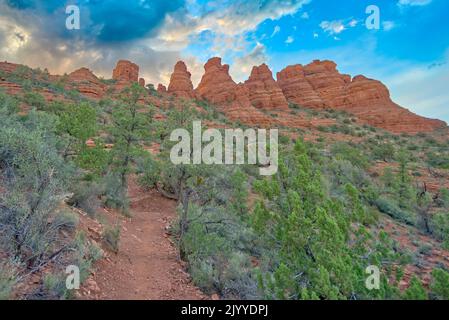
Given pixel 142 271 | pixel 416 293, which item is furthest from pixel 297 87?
pixel 416 293

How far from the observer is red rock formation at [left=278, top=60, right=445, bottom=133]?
169 ft

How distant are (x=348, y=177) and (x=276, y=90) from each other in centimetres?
4188

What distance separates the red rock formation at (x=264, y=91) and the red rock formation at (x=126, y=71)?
68.0ft

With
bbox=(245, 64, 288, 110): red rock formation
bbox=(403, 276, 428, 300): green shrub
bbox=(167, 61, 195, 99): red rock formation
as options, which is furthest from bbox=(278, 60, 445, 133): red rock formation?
bbox=(403, 276, 428, 300): green shrub

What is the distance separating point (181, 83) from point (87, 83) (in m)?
17.2

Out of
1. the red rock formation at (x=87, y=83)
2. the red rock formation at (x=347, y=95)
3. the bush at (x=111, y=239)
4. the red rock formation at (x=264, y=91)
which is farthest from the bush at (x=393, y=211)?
the red rock formation at (x=347, y=95)

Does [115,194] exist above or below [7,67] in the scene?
below

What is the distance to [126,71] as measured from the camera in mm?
53031

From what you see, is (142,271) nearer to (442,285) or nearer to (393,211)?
(442,285)

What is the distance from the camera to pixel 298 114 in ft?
168

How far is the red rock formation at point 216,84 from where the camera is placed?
53541 millimetres

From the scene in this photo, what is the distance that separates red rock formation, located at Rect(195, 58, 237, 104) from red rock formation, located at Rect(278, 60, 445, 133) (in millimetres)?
12604
